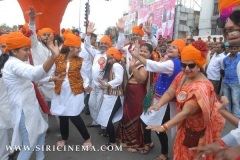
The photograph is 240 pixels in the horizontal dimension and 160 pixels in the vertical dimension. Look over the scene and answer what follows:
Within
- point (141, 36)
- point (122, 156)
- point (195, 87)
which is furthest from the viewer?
point (141, 36)

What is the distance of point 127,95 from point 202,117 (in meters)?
1.68

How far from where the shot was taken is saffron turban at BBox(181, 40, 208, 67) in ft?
8.59

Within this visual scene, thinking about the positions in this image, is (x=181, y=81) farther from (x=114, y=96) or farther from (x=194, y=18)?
(x=194, y=18)

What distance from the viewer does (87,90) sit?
397cm

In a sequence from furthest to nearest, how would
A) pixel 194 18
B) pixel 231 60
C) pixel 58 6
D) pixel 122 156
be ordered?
1. pixel 194 18
2. pixel 58 6
3. pixel 231 60
4. pixel 122 156

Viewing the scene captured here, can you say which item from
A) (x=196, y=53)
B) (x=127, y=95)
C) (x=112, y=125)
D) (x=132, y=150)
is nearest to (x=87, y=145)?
(x=112, y=125)

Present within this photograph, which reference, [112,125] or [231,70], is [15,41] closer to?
[112,125]

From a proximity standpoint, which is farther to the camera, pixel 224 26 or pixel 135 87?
pixel 135 87

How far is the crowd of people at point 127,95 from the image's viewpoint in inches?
94.1

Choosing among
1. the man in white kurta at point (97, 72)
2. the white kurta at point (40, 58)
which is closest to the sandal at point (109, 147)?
the man in white kurta at point (97, 72)

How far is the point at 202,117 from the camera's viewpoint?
2512mm

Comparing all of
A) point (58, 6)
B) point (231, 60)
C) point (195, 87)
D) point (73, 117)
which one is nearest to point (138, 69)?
point (73, 117)

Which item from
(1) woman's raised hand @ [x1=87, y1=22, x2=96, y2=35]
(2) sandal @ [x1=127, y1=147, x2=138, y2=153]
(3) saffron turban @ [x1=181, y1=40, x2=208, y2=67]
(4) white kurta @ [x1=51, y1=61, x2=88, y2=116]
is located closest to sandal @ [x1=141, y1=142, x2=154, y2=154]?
(2) sandal @ [x1=127, y1=147, x2=138, y2=153]

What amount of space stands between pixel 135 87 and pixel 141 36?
1.78 metres
